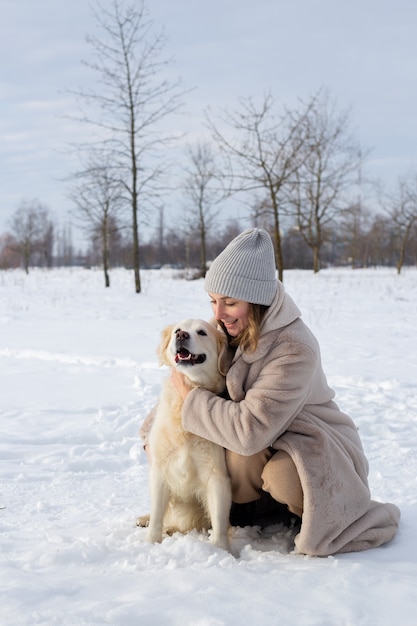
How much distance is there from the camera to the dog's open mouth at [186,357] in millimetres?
2713

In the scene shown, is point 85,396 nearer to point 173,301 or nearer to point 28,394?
point 28,394

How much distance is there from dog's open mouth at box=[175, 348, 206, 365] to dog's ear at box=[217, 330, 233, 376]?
108mm

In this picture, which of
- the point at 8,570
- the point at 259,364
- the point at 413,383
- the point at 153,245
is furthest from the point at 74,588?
the point at 153,245

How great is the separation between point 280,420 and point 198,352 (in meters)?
0.50

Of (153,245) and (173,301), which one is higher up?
(153,245)

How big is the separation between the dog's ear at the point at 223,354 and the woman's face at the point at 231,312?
0.17 ft

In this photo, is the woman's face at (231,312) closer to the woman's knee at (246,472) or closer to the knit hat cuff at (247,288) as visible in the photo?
the knit hat cuff at (247,288)

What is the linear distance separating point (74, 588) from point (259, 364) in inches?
45.2

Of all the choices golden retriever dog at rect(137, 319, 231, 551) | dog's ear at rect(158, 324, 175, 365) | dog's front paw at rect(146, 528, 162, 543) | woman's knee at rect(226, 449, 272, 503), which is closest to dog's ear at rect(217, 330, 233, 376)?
golden retriever dog at rect(137, 319, 231, 551)

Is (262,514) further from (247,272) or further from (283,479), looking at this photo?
(247,272)

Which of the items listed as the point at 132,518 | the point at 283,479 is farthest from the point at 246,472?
the point at 132,518

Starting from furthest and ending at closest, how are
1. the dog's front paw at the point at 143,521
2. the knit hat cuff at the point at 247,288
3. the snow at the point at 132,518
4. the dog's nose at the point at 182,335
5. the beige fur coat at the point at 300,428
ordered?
the dog's front paw at the point at 143,521 < the dog's nose at the point at 182,335 < the knit hat cuff at the point at 247,288 < the beige fur coat at the point at 300,428 < the snow at the point at 132,518

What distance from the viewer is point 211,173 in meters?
16.8

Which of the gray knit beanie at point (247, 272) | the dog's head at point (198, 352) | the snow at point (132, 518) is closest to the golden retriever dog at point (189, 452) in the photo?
the dog's head at point (198, 352)
